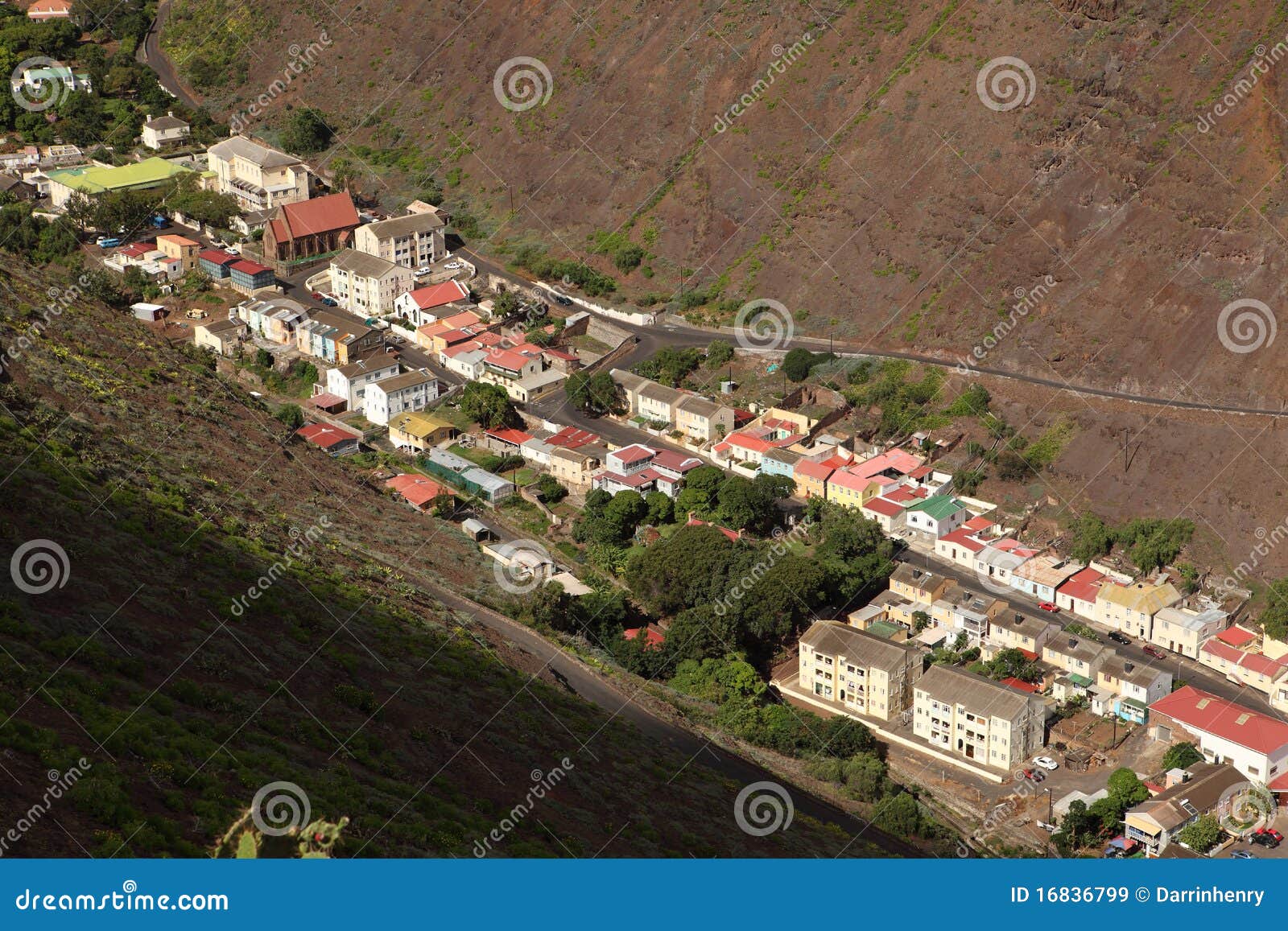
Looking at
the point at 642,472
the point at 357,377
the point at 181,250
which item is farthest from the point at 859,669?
the point at 181,250

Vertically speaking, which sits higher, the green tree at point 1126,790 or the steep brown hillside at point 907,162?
the steep brown hillside at point 907,162

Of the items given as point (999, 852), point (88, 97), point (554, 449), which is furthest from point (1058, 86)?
point (88, 97)

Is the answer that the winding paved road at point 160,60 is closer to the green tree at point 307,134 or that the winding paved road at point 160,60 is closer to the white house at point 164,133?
the white house at point 164,133

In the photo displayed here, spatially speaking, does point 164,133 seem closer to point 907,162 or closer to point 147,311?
point 147,311

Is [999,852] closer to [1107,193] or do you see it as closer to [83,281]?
[1107,193]

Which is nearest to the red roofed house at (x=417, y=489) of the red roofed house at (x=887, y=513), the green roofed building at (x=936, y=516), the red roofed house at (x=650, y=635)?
the red roofed house at (x=650, y=635)

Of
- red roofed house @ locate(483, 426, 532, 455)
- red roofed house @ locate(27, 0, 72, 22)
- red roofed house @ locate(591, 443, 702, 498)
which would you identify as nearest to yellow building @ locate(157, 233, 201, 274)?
red roofed house @ locate(483, 426, 532, 455)

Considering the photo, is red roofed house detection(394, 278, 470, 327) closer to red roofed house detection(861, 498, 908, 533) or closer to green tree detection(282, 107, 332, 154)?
green tree detection(282, 107, 332, 154)
